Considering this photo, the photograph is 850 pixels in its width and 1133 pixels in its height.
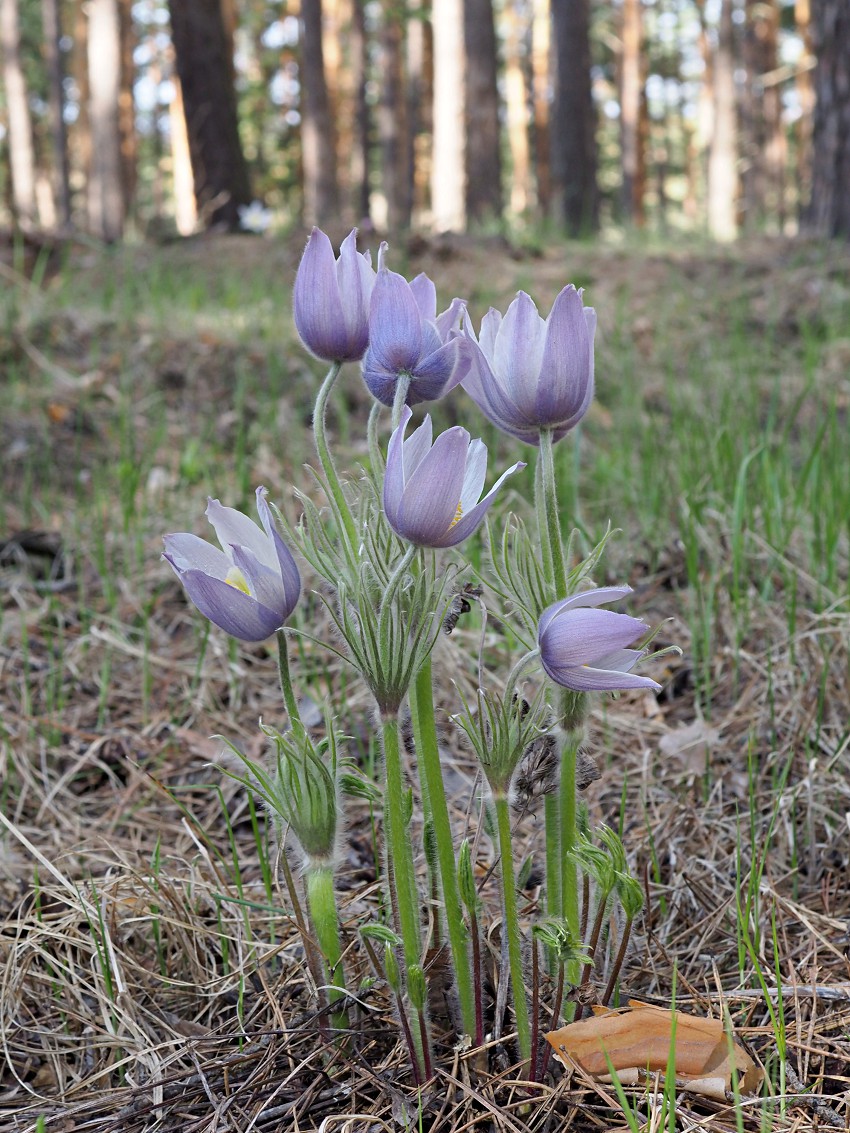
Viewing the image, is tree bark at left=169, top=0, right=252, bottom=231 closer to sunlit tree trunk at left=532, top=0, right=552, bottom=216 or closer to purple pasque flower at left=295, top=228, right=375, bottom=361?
purple pasque flower at left=295, top=228, right=375, bottom=361

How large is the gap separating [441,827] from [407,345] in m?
0.51

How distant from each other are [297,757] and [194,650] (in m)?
1.29

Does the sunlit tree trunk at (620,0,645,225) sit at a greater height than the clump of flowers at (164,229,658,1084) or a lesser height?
greater

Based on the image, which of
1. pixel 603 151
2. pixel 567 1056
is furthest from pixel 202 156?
pixel 603 151

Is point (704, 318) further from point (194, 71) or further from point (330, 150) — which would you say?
point (330, 150)

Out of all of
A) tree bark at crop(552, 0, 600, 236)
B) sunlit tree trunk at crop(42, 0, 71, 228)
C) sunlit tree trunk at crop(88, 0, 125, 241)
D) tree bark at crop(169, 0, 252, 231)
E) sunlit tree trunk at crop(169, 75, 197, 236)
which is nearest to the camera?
tree bark at crop(169, 0, 252, 231)

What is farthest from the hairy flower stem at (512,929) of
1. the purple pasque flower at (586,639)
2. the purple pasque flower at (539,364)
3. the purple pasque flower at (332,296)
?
the purple pasque flower at (332,296)

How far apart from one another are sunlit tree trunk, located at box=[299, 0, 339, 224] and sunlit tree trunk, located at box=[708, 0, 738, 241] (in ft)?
16.2

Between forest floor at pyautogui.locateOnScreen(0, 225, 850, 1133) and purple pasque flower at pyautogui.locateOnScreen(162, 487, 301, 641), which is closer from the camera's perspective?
purple pasque flower at pyautogui.locateOnScreen(162, 487, 301, 641)

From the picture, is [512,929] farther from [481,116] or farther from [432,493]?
[481,116]

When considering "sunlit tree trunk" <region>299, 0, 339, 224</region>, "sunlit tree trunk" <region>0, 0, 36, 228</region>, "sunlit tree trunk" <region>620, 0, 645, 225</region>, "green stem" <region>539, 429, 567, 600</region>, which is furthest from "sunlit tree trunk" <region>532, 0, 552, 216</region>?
"green stem" <region>539, 429, 567, 600</region>

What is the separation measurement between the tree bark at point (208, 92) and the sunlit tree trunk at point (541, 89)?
1417 cm

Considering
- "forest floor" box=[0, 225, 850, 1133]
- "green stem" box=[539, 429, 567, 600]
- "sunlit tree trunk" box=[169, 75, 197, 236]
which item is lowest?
"forest floor" box=[0, 225, 850, 1133]

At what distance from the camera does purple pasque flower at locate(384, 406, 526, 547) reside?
890 millimetres
